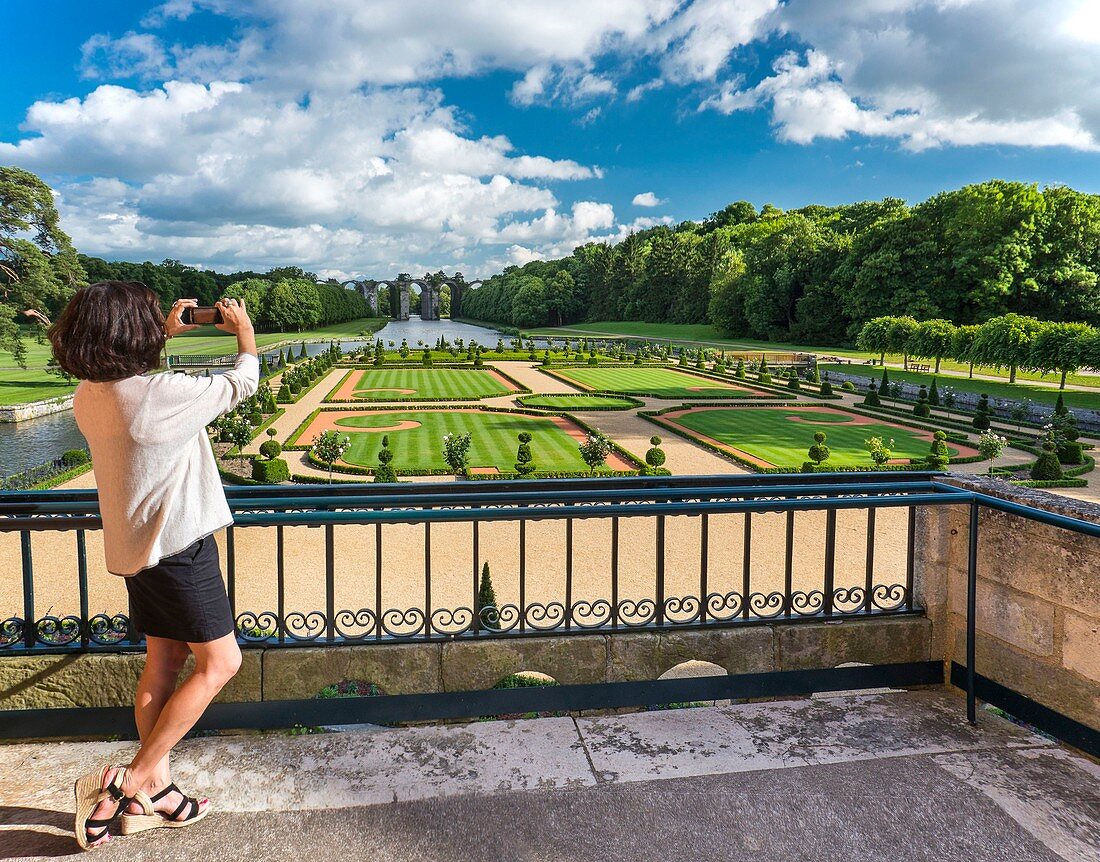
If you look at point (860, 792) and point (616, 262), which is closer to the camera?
point (860, 792)

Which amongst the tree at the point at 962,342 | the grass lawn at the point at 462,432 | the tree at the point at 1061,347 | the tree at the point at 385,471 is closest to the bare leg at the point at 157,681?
the tree at the point at 385,471

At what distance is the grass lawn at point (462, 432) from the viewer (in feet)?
66.1

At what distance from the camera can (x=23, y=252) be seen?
39.2 metres

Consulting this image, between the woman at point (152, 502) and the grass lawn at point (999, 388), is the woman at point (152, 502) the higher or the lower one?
the higher one

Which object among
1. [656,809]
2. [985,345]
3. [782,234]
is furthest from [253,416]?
[782,234]

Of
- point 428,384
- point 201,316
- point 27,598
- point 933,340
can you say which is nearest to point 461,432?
point 428,384

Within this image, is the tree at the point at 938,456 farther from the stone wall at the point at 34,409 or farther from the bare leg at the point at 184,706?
the stone wall at the point at 34,409

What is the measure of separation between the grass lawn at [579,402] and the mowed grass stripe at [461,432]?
258 centimetres

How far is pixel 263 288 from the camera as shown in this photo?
109000 mm

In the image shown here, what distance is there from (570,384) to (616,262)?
75.7 metres

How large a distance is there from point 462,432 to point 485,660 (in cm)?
2074

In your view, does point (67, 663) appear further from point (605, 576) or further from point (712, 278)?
point (712, 278)

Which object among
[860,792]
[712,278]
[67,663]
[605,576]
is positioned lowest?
[605,576]

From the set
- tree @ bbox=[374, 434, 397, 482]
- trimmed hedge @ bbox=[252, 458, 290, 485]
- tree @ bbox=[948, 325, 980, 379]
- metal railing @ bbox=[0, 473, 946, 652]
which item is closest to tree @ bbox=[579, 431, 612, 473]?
tree @ bbox=[374, 434, 397, 482]
